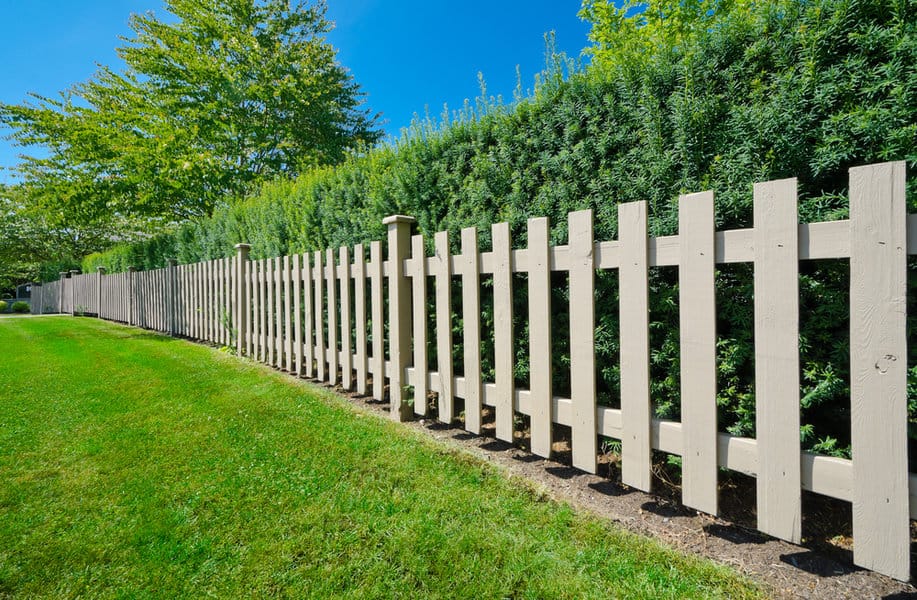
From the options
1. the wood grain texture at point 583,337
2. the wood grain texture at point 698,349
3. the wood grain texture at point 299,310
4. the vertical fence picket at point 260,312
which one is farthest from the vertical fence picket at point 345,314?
the wood grain texture at point 698,349

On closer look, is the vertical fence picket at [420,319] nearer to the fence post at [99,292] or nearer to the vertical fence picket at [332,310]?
the vertical fence picket at [332,310]

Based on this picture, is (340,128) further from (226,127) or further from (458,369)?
(458,369)

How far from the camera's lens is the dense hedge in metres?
1.68

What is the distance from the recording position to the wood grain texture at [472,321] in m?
2.59

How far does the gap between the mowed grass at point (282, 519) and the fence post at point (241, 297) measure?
2302 mm

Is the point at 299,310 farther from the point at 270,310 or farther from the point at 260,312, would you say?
the point at 260,312

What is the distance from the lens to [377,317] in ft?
11.1

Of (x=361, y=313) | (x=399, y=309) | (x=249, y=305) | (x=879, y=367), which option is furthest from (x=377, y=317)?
(x=249, y=305)

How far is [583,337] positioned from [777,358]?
768mm

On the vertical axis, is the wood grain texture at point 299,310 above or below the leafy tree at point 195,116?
below

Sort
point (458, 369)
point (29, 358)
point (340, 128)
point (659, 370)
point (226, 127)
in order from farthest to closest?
point (340, 128) < point (226, 127) < point (29, 358) < point (458, 369) < point (659, 370)

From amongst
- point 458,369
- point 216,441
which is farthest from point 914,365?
point 216,441

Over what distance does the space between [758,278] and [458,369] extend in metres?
2.05

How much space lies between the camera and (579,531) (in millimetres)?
1768
